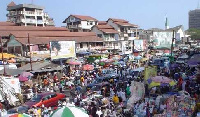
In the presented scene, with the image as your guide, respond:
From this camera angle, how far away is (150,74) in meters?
17.1

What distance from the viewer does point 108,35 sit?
54.5 m

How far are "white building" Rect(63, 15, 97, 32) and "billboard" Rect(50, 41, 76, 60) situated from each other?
26966 millimetres

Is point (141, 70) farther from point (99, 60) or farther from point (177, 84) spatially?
point (99, 60)

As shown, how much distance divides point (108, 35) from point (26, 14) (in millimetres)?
20709

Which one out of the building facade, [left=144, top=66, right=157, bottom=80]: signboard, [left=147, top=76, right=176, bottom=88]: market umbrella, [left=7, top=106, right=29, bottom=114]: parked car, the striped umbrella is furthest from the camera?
the building facade

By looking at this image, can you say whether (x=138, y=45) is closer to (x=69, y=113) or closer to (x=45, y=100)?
(x=45, y=100)

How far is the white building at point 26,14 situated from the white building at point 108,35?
53.4ft

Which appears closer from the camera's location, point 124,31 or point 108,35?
point 108,35

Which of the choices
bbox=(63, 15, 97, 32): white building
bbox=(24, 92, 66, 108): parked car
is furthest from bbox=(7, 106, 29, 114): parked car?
bbox=(63, 15, 97, 32): white building

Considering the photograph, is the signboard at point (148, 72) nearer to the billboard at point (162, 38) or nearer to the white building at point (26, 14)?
the billboard at point (162, 38)

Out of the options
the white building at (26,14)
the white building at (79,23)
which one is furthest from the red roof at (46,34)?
the white building at (26,14)

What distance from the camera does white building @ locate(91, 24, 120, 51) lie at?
174 ft

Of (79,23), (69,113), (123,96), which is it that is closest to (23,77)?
(123,96)

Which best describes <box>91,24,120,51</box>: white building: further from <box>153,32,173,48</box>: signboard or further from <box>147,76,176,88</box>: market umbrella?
<box>147,76,176,88</box>: market umbrella
